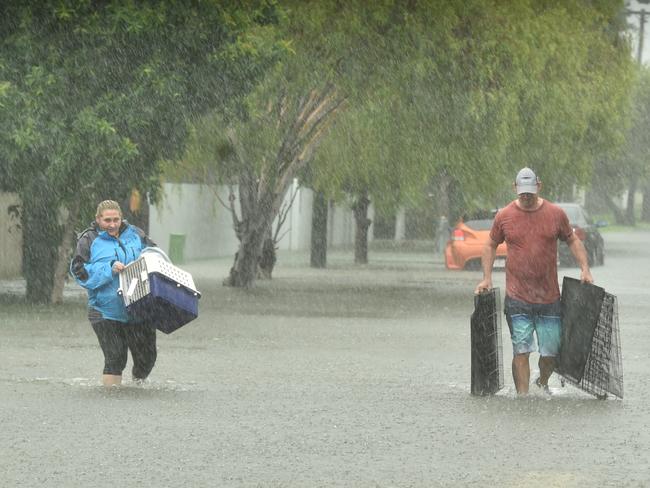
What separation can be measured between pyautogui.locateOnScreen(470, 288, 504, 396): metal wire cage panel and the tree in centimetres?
850

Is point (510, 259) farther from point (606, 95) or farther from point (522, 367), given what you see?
point (606, 95)

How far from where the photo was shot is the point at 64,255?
72.7 ft

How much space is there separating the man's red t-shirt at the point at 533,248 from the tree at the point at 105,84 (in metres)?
8.41

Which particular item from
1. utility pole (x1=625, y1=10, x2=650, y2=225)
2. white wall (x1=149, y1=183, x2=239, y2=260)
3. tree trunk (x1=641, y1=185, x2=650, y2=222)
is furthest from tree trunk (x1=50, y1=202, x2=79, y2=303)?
tree trunk (x1=641, y1=185, x2=650, y2=222)

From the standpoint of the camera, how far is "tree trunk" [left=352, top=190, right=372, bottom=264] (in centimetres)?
3909

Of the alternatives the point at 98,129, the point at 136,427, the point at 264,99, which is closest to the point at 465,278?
the point at 264,99

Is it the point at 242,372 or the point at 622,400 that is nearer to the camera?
the point at 622,400

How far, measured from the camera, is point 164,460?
9.02m

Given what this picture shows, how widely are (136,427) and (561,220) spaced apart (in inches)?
146

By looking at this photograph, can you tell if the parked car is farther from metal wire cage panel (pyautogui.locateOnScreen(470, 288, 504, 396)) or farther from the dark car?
metal wire cage panel (pyautogui.locateOnScreen(470, 288, 504, 396))

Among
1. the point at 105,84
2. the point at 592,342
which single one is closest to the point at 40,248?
the point at 105,84

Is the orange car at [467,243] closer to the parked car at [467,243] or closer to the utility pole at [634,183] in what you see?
the parked car at [467,243]

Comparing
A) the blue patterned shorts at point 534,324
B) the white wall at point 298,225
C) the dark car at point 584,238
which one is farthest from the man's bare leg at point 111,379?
the white wall at point 298,225

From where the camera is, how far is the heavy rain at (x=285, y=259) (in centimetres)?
967
